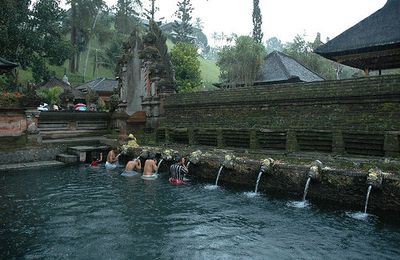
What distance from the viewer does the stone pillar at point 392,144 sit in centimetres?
967

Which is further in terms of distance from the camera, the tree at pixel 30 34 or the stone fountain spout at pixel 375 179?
the tree at pixel 30 34

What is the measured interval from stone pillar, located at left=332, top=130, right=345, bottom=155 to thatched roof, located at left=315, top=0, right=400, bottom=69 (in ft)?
18.5

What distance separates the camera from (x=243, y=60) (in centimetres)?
3291

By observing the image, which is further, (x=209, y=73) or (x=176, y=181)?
(x=209, y=73)

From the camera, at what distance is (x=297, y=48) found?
51250 millimetres

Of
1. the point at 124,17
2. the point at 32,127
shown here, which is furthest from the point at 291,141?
the point at 124,17

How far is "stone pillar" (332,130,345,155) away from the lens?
1089 centimetres

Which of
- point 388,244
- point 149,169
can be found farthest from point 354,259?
point 149,169

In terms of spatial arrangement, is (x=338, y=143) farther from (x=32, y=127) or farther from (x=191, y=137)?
(x=32, y=127)

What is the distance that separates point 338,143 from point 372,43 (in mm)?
6060

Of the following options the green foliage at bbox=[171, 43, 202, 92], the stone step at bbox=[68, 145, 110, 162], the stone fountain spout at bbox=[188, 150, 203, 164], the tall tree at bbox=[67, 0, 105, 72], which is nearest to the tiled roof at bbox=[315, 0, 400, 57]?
the stone fountain spout at bbox=[188, 150, 203, 164]

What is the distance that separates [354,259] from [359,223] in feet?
6.24

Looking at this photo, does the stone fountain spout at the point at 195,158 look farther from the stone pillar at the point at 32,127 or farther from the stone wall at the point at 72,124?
the stone wall at the point at 72,124

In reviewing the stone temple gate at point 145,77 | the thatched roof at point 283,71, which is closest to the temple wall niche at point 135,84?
the stone temple gate at point 145,77
